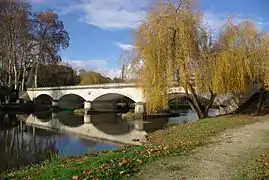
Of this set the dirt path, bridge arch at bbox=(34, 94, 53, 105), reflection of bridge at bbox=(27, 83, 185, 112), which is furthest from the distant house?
the dirt path

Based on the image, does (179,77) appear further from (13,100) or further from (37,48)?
(13,100)

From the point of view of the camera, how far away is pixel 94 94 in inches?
1688

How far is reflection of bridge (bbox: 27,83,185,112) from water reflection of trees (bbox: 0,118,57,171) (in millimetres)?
11160

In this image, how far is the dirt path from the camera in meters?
6.63

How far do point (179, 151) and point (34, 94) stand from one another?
4937 centimetres

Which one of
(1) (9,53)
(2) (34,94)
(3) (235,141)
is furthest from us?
(2) (34,94)

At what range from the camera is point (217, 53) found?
2000 cm

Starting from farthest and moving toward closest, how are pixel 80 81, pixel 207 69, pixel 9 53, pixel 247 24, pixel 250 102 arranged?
pixel 80 81 < pixel 9 53 < pixel 250 102 < pixel 247 24 < pixel 207 69

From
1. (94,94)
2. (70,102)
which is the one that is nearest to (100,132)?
(94,94)

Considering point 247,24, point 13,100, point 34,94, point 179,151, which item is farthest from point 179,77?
point 34,94

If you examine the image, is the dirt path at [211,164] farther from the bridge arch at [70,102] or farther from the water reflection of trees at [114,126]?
the bridge arch at [70,102]

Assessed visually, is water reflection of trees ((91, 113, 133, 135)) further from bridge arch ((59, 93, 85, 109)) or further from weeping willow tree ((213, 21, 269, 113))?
bridge arch ((59, 93, 85, 109))

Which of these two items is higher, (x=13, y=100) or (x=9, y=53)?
(x=9, y=53)

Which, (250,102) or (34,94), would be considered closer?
(250,102)
